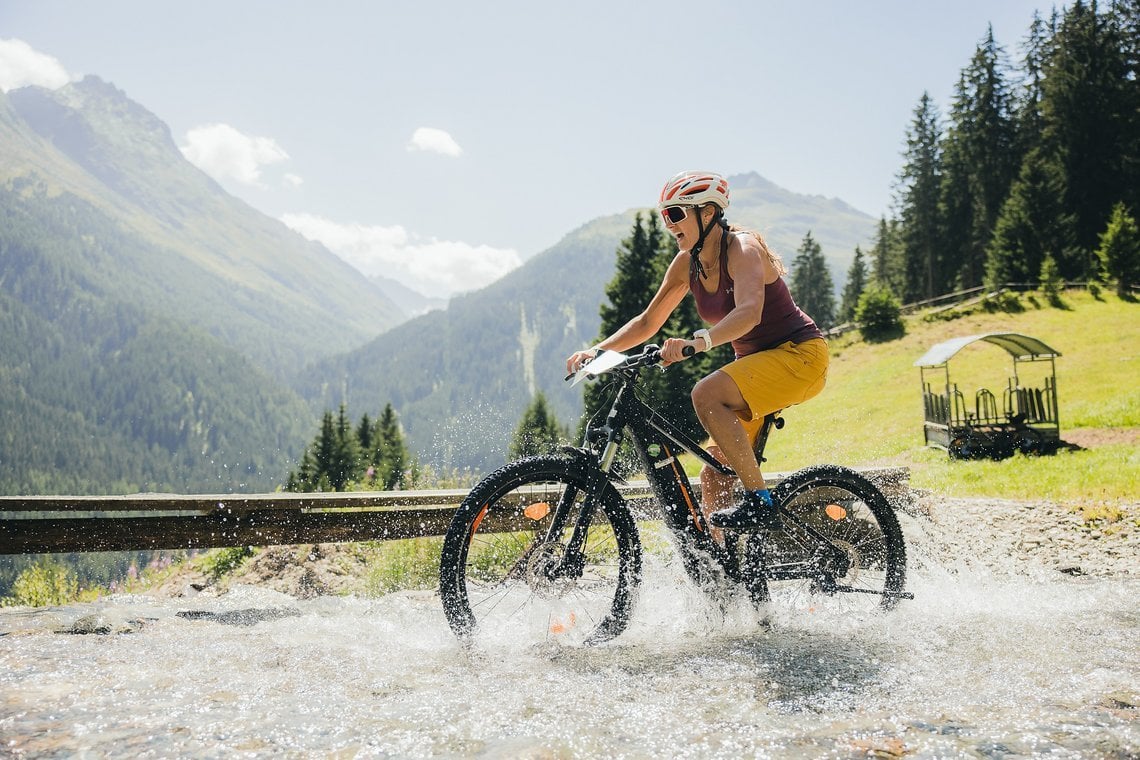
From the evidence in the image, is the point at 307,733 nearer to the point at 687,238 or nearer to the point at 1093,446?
the point at 687,238

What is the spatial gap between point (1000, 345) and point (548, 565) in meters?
18.6

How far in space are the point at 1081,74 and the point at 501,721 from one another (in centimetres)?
6191

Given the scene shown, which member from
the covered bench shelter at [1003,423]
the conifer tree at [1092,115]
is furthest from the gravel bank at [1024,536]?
the conifer tree at [1092,115]

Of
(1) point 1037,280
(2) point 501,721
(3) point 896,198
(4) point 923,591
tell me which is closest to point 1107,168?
(1) point 1037,280

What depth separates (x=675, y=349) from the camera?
3.66 metres

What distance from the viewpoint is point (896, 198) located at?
6309 cm

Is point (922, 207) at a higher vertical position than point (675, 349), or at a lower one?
higher

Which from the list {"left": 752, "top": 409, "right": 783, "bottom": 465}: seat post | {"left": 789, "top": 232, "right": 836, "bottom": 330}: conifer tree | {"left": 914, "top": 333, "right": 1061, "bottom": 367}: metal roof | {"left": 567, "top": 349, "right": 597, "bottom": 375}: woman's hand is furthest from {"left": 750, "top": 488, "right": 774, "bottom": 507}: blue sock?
{"left": 789, "top": 232, "right": 836, "bottom": 330}: conifer tree

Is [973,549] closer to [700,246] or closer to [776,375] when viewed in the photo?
[776,375]

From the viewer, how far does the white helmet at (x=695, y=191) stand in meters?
4.10

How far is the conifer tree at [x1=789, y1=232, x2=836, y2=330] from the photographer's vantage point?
265 ft

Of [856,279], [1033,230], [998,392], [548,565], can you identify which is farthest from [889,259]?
[548,565]

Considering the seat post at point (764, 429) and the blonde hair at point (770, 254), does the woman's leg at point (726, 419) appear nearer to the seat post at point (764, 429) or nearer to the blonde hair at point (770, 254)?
the seat post at point (764, 429)

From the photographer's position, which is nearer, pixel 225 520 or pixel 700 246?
pixel 700 246
